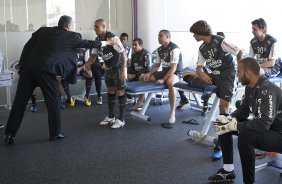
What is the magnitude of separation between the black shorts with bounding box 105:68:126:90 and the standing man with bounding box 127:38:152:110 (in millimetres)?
889

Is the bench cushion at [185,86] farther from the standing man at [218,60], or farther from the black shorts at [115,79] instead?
the black shorts at [115,79]

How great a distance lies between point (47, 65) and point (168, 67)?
5.61ft

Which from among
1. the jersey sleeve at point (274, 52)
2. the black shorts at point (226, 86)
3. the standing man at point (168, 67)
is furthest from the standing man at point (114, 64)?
the jersey sleeve at point (274, 52)

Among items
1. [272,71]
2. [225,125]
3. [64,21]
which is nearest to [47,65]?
[64,21]

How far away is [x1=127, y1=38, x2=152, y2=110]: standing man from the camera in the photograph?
17.5ft

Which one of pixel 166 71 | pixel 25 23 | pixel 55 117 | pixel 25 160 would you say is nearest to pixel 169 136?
pixel 166 71

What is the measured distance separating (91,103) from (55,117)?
2.15m

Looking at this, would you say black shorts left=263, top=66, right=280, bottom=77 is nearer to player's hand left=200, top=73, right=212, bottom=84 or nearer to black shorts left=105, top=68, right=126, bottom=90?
player's hand left=200, top=73, right=212, bottom=84

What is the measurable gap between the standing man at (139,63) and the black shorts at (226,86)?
1.77 meters

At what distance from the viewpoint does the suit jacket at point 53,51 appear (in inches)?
148

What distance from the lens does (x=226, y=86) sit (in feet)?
12.1

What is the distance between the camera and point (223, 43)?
143 inches

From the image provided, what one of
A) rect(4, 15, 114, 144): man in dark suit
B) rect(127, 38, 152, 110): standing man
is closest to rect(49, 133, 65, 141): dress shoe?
rect(4, 15, 114, 144): man in dark suit

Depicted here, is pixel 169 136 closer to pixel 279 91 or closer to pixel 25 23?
pixel 279 91
